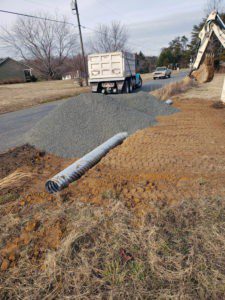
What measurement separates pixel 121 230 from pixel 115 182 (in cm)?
118

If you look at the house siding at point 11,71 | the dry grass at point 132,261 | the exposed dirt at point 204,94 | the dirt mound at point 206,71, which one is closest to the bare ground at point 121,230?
the dry grass at point 132,261

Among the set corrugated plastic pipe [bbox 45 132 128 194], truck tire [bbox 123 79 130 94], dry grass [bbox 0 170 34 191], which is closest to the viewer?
corrugated plastic pipe [bbox 45 132 128 194]

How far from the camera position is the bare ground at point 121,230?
82.3 inches

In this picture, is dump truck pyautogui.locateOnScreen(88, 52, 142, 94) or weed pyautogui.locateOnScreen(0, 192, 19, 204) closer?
weed pyautogui.locateOnScreen(0, 192, 19, 204)

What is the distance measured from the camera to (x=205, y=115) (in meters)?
8.06

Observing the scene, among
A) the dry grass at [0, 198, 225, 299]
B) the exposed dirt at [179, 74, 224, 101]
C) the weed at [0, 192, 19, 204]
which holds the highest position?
the dry grass at [0, 198, 225, 299]

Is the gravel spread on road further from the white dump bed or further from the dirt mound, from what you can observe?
the white dump bed

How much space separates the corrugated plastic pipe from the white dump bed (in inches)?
374

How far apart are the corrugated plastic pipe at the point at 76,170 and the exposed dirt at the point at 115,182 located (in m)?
0.14

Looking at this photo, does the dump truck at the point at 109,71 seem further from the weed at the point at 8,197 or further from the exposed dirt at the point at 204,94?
the weed at the point at 8,197

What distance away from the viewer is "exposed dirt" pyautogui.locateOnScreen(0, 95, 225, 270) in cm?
273

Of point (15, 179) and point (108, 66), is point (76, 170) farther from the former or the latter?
point (108, 66)

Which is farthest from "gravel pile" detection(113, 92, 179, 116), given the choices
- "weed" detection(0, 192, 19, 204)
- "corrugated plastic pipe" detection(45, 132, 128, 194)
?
"weed" detection(0, 192, 19, 204)

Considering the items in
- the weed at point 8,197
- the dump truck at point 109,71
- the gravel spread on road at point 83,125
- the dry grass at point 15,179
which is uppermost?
the dump truck at point 109,71
